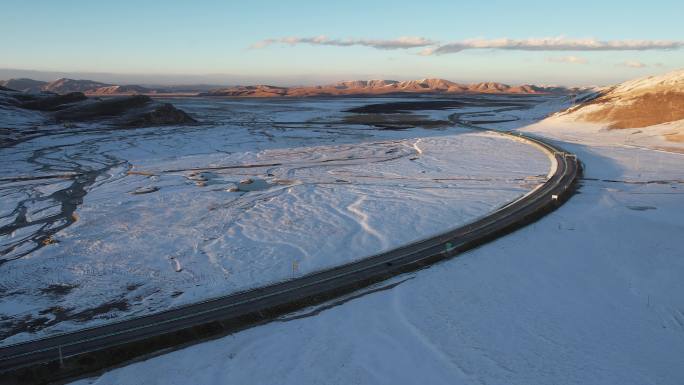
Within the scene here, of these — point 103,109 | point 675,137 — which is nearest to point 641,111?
point 675,137

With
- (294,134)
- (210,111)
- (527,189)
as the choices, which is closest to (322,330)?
(527,189)

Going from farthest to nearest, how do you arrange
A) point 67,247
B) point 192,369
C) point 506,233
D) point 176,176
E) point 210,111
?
point 210,111
point 176,176
point 506,233
point 67,247
point 192,369

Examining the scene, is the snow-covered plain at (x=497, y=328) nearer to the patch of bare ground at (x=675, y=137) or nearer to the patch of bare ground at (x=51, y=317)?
the patch of bare ground at (x=51, y=317)

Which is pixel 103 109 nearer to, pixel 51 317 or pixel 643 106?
pixel 51 317

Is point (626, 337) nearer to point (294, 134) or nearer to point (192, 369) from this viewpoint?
point (192, 369)

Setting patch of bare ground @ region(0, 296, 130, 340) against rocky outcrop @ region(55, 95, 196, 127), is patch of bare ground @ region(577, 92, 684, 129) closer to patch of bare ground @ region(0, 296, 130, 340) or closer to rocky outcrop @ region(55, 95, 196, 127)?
rocky outcrop @ region(55, 95, 196, 127)

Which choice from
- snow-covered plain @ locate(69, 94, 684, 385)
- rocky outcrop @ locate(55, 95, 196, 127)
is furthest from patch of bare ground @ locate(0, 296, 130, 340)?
rocky outcrop @ locate(55, 95, 196, 127)

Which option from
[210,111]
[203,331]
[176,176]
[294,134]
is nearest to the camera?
[203,331]
